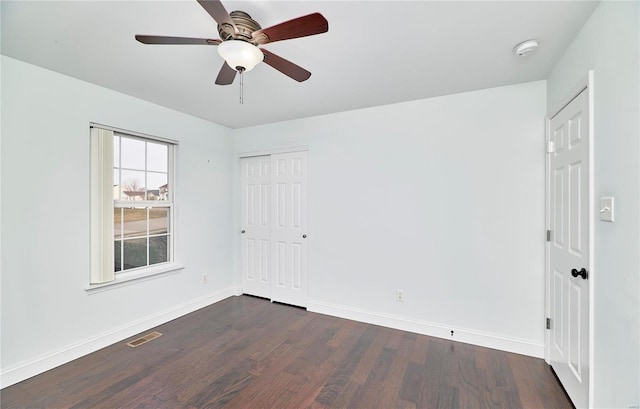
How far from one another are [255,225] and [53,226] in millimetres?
2229

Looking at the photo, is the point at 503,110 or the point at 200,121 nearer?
the point at 503,110

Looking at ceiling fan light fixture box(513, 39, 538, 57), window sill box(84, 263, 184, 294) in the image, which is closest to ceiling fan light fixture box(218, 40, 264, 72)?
ceiling fan light fixture box(513, 39, 538, 57)

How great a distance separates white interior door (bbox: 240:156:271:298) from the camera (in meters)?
4.02

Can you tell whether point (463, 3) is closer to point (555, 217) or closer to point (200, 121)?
point (555, 217)

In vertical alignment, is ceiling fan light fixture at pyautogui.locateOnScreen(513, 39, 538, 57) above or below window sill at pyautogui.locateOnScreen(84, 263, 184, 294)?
above

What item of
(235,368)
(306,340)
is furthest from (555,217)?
(235,368)

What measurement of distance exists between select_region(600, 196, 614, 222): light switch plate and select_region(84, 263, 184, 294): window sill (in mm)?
3897

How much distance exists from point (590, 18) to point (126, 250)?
170 inches

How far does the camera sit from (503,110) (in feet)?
8.60

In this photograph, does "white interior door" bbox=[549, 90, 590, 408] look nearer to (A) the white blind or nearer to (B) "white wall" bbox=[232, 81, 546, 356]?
(B) "white wall" bbox=[232, 81, 546, 356]

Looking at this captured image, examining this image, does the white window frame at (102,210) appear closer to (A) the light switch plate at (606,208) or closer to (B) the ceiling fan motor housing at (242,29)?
(B) the ceiling fan motor housing at (242,29)

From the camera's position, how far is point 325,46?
1.96 metres

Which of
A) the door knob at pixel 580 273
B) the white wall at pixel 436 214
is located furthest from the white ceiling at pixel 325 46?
the door knob at pixel 580 273

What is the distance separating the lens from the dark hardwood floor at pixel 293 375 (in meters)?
1.94
